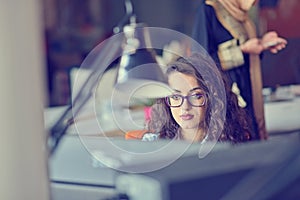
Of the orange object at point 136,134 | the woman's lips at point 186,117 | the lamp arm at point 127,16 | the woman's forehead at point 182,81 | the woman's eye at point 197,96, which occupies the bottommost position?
the orange object at point 136,134

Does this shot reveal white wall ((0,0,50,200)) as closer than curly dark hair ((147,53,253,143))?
Yes

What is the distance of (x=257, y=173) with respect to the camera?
0.59 m

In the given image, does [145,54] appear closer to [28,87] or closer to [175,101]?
[175,101]

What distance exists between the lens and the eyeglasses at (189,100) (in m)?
0.57

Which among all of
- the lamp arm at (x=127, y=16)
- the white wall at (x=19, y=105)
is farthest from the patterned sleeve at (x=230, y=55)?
the white wall at (x=19, y=105)

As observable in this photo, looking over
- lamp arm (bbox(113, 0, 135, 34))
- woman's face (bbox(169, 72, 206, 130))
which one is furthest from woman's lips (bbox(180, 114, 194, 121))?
lamp arm (bbox(113, 0, 135, 34))

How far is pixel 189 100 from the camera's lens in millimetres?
574

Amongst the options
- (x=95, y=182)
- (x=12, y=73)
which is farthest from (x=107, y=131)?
(x=12, y=73)

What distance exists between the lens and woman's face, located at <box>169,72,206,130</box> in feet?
1.88

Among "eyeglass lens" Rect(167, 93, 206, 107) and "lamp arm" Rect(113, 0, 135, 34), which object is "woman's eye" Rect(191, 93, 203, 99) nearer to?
"eyeglass lens" Rect(167, 93, 206, 107)

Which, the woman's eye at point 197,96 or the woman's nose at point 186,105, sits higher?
the woman's eye at point 197,96

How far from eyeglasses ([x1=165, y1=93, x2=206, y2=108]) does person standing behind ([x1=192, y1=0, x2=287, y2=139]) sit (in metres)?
0.05

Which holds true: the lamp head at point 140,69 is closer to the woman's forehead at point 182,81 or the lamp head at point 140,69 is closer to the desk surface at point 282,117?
the woman's forehead at point 182,81

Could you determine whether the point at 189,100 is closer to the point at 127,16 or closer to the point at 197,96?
the point at 197,96
